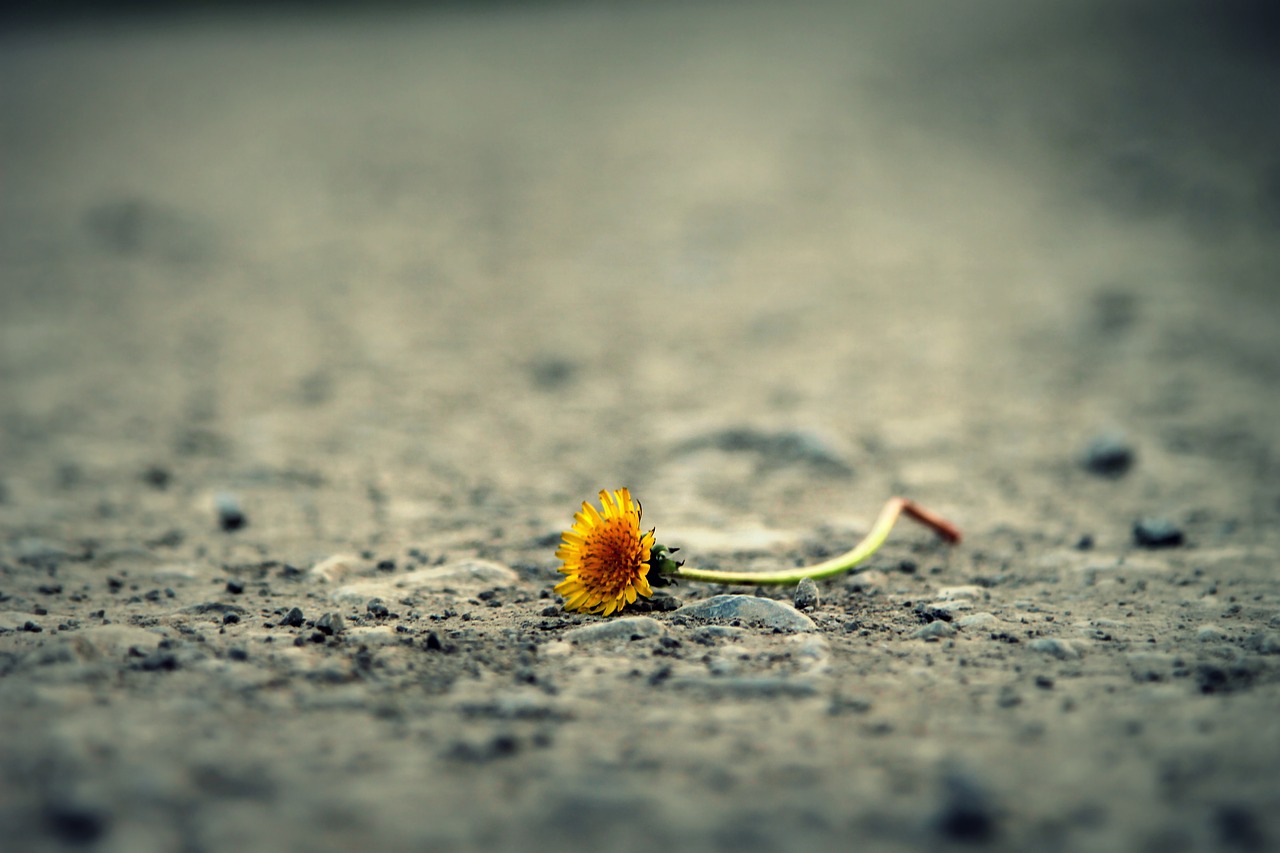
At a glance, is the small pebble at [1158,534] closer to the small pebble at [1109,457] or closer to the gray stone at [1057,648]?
the small pebble at [1109,457]

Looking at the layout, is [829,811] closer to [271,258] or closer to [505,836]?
[505,836]

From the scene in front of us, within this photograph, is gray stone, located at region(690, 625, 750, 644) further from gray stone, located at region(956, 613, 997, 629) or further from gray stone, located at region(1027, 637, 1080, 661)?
gray stone, located at region(1027, 637, 1080, 661)

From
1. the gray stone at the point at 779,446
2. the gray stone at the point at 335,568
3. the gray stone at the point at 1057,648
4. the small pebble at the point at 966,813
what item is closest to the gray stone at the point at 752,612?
the gray stone at the point at 1057,648

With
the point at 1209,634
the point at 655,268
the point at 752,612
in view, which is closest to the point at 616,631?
the point at 752,612

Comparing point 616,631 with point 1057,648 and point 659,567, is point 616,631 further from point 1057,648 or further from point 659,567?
point 1057,648

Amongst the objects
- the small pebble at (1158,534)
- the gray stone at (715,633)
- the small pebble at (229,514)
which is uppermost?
the small pebble at (1158,534)
